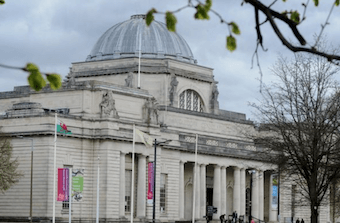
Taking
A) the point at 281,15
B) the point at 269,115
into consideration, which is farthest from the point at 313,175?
the point at 281,15

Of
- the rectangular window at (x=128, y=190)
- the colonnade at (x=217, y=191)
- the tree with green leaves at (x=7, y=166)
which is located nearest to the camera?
the tree with green leaves at (x=7, y=166)

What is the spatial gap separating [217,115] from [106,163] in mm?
26500

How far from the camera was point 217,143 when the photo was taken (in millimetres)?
107000

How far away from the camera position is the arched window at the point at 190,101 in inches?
4306

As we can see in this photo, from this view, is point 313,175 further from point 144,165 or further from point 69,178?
point 144,165

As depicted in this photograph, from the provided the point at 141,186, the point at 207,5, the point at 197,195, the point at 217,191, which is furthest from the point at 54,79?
the point at 217,191

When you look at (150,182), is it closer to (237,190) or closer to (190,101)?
(190,101)

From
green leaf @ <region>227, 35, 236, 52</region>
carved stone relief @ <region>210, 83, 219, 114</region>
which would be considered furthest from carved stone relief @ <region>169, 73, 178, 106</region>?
green leaf @ <region>227, 35, 236, 52</region>

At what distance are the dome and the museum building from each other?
0.13m

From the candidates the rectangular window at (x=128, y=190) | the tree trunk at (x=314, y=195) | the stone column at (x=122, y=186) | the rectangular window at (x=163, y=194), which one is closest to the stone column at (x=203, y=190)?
the rectangular window at (x=163, y=194)

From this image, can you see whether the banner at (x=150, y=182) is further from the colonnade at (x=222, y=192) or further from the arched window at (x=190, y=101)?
the arched window at (x=190, y=101)

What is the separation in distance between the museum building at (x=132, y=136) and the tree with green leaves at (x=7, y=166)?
5.31 feet

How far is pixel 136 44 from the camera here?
106875mm

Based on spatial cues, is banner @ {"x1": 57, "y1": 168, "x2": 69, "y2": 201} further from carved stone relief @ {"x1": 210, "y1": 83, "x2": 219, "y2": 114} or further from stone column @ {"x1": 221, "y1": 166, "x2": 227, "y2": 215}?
carved stone relief @ {"x1": 210, "y1": 83, "x2": 219, "y2": 114}
